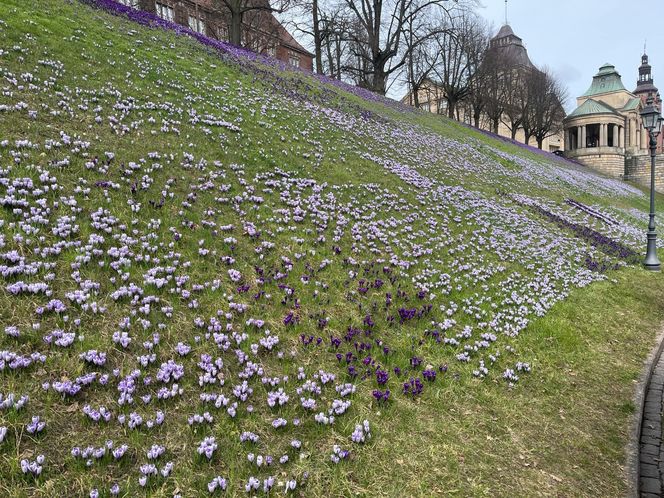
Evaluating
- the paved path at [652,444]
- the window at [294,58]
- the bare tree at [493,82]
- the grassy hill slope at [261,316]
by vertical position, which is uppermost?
the window at [294,58]

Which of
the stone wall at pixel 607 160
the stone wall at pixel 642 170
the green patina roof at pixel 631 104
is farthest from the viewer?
the green patina roof at pixel 631 104

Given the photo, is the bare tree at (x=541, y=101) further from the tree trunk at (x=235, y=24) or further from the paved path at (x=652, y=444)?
the paved path at (x=652, y=444)

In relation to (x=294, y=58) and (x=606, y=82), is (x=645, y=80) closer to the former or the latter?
(x=606, y=82)

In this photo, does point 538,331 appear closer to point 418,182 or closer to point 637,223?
point 418,182

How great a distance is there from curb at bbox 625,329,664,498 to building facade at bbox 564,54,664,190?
6500 cm

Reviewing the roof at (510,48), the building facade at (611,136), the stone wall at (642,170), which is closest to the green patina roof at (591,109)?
the building facade at (611,136)

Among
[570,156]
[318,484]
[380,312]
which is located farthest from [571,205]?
[570,156]

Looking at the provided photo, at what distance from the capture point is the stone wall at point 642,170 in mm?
59656

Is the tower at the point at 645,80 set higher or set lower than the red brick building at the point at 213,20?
higher

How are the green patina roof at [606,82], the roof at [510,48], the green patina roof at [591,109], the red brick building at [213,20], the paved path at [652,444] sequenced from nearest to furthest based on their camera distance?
the paved path at [652,444] < the red brick building at [213,20] < the roof at [510,48] < the green patina roof at [591,109] < the green patina roof at [606,82]

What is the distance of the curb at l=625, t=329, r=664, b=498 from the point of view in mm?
5034

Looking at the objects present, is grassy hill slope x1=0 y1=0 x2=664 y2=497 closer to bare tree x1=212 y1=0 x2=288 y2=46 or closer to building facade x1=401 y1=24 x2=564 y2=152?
bare tree x1=212 y1=0 x2=288 y2=46

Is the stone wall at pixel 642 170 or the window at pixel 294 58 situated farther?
the window at pixel 294 58

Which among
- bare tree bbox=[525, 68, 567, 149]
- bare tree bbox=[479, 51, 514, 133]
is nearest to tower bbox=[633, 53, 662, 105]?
bare tree bbox=[525, 68, 567, 149]
